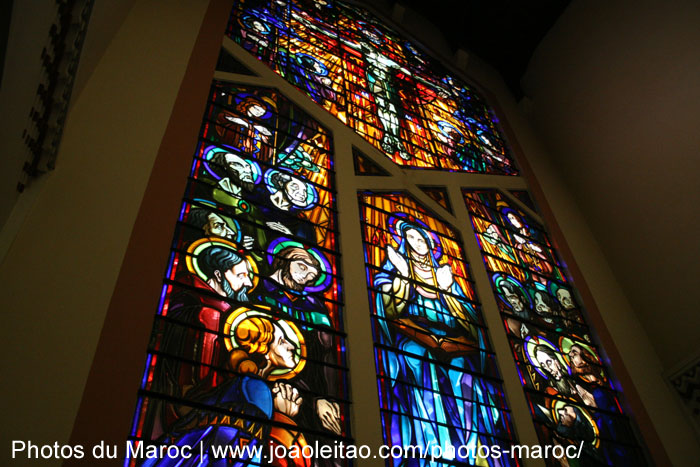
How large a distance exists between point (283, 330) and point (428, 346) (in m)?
0.96

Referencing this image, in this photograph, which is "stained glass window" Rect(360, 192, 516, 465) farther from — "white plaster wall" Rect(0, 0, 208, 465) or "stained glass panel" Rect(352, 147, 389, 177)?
"white plaster wall" Rect(0, 0, 208, 465)

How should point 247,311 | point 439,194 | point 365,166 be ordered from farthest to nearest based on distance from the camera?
point 439,194 → point 365,166 → point 247,311

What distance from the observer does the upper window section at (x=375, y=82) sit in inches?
203

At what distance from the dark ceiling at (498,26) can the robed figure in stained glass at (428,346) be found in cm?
460

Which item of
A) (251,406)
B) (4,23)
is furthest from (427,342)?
(4,23)

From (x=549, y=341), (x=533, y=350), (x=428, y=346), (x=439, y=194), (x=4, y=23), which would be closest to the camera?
(x=4, y=23)

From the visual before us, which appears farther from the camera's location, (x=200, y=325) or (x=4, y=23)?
(x=200, y=325)

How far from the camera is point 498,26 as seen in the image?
841cm

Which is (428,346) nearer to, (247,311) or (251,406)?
(247,311)

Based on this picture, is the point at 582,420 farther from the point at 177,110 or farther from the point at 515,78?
the point at 515,78

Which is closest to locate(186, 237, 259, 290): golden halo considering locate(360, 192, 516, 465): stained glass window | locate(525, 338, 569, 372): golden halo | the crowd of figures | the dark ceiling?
the crowd of figures

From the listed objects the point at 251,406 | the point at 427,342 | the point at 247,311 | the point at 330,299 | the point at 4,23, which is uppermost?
the point at 330,299

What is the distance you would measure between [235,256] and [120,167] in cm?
74

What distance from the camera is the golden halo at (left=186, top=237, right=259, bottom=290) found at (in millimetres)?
2971
